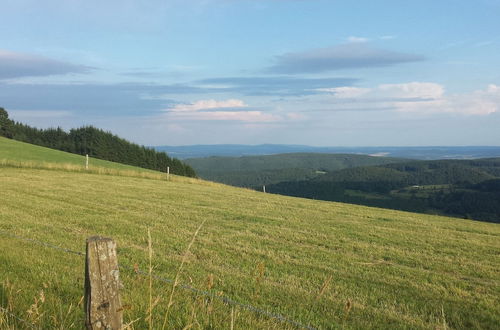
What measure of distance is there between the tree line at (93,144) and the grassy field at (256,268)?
7777cm

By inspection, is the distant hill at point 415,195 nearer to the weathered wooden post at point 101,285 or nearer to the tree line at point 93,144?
the tree line at point 93,144

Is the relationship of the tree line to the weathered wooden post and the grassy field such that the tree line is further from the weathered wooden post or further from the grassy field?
the weathered wooden post

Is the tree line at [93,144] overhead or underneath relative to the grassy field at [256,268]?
overhead

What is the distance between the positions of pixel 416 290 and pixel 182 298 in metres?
4.64

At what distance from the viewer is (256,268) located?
28.2 ft

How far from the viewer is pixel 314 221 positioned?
17.5 m

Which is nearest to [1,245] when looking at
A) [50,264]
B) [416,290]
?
[50,264]

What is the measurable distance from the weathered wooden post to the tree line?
92.6 metres

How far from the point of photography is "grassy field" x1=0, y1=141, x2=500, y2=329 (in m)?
5.80

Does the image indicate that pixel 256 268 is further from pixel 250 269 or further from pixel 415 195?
pixel 415 195

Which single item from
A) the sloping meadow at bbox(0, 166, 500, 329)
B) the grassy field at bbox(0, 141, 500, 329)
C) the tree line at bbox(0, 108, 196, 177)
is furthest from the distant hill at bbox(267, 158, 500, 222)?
the sloping meadow at bbox(0, 166, 500, 329)

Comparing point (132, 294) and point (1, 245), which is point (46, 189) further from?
point (132, 294)

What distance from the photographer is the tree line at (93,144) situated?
91.6 meters

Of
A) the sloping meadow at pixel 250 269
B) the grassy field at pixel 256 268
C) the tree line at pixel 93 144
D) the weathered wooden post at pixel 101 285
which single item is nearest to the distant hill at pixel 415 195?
the tree line at pixel 93 144
